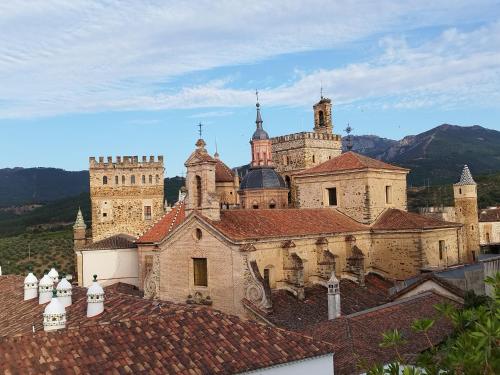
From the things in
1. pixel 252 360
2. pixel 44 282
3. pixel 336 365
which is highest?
pixel 44 282

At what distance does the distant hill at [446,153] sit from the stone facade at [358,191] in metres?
70.1

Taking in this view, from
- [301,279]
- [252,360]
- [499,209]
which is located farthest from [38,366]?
[499,209]

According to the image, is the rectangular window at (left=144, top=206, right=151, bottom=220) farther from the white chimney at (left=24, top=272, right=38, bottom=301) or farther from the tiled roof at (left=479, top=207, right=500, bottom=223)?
the tiled roof at (left=479, top=207, right=500, bottom=223)

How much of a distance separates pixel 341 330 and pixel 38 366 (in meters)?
10.6

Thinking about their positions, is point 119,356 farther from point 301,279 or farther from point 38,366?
point 301,279

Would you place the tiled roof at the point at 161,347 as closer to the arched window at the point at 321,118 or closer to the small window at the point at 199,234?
the small window at the point at 199,234

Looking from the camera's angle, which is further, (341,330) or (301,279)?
(301,279)

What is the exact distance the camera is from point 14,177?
174875 millimetres

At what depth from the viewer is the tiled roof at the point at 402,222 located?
29.1m

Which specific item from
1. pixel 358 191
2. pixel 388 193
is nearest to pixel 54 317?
pixel 358 191

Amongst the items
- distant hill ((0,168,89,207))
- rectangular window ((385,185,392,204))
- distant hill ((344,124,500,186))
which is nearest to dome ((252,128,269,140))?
rectangular window ((385,185,392,204))

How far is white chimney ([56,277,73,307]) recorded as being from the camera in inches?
725

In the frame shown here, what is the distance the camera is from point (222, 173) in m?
37.6

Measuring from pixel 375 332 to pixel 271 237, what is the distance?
706 centimetres
